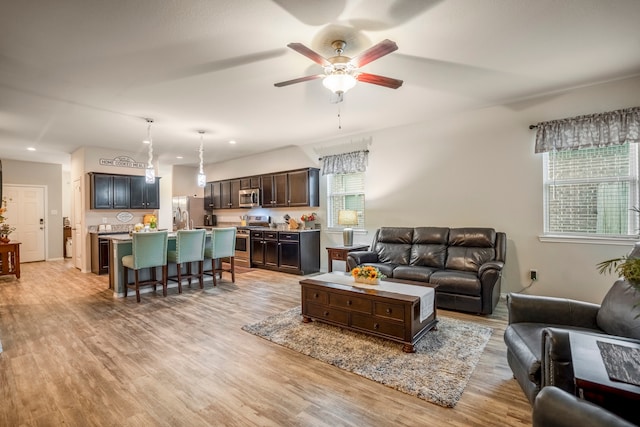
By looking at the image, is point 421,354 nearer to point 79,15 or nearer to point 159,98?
point 79,15

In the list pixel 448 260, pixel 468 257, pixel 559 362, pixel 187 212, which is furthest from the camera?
pixel 187 212

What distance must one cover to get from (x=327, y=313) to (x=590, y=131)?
3.79 m

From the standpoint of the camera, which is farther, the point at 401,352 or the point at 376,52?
the point at 401,352

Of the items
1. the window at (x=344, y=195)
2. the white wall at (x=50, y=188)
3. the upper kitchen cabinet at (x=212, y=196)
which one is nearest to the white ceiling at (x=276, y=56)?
the window at (x=344, y=195)

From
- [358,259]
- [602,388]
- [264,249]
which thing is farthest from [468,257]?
[264,249]

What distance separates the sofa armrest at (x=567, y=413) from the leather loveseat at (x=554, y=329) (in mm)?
537

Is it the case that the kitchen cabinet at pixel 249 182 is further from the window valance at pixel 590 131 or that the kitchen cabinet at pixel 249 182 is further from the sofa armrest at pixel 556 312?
the sofa armrest at pixel 556 312

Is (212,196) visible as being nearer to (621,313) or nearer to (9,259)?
(9,259)

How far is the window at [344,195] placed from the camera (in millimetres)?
5895

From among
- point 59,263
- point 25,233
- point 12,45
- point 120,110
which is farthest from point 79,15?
point 25,233

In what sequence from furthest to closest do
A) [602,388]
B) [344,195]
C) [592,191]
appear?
[344,195] < [592,191] < [602,388]

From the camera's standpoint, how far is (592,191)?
3.80 m

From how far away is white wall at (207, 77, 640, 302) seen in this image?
380cm

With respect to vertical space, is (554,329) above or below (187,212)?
below
